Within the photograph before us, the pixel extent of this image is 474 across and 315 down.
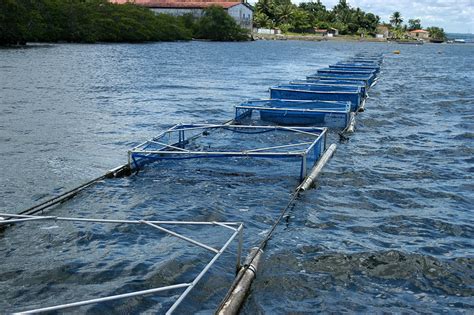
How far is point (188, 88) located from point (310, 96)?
14599 mm

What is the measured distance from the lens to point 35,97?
1276 inches

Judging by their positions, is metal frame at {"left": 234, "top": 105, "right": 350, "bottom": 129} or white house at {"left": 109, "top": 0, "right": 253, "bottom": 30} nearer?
metal frame at {"left": 234, "top": 105, "right": 350, "bottom": 129}

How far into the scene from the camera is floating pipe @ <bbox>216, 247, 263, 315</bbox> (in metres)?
8.68

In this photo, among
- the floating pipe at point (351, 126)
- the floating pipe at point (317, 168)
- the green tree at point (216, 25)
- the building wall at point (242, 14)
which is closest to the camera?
the floating pipe at point (317, 168)

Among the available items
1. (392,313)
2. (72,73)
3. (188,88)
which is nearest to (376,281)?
(392,313)

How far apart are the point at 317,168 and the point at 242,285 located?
27.3 ft

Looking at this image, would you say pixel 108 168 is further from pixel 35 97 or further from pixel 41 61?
pixel 41 61

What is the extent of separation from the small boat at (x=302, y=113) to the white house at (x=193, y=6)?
140 metres

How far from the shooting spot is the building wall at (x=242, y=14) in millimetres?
166000

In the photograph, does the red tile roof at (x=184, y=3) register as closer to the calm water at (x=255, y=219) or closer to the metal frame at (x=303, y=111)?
the calm water at (x=255, y=219)

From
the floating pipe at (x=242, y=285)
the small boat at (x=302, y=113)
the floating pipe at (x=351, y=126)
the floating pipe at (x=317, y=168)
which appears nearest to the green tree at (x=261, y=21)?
the small boat at (x=302, y=113)

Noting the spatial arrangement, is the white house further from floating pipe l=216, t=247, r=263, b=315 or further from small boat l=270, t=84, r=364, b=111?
floating pipe l=216, t=247, r=263, b=315

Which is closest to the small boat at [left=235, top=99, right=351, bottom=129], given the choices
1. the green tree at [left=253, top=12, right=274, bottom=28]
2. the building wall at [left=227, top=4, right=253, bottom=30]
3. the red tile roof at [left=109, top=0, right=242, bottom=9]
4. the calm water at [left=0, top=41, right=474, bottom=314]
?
the calm water at [left=0, top=41, right=474, bottom=314]

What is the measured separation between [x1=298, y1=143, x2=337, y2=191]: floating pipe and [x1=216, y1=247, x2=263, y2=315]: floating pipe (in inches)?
189
